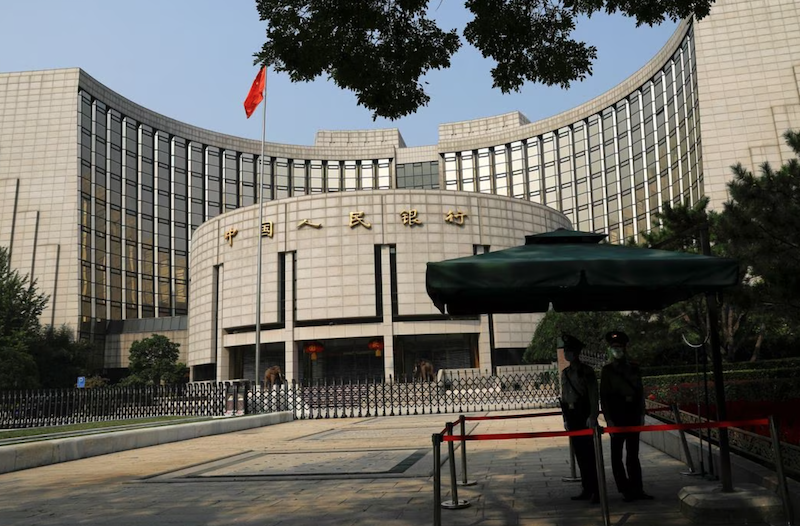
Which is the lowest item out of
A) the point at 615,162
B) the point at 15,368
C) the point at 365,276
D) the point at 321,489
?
the point at 321,489

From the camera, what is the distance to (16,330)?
57000mm

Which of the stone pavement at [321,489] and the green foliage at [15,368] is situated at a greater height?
the green foliage at [15,368]

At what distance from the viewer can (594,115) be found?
78062 mm

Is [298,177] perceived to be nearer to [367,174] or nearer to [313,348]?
[367,174]

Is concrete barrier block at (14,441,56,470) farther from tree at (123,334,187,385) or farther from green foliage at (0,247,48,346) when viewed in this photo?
tree at (123,334,187,385)

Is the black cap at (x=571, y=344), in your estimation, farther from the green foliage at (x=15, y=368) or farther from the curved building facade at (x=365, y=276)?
the curved building facade at (x=365, y=276)

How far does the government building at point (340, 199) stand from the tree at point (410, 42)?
45.4m

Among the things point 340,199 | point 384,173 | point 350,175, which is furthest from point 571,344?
point 350,175

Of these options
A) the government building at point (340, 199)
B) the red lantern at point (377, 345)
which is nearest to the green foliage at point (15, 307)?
the government building at point (340, 199)

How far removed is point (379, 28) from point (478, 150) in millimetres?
79512

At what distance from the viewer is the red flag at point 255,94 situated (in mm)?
44375

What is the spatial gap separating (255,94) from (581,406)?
41.6 meters

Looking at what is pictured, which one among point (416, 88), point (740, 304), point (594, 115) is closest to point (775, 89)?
point (594, 115)

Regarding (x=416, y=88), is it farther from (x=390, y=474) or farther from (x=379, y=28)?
(x=390, y=474)
